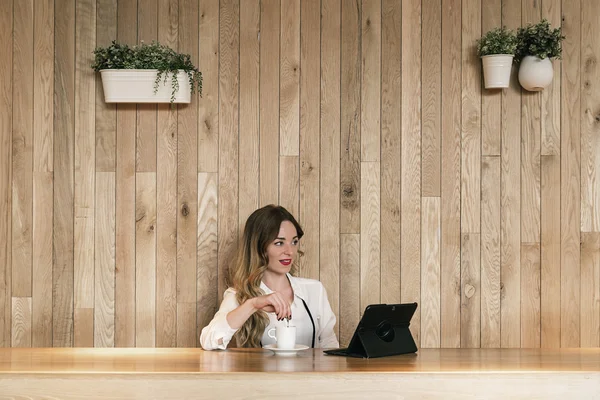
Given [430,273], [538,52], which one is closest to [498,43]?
[538,52]

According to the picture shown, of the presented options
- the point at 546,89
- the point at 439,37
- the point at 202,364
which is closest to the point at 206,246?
the point at 202,364

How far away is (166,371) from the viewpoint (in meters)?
2.35

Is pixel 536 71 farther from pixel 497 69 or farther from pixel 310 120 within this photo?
pixel 310 120

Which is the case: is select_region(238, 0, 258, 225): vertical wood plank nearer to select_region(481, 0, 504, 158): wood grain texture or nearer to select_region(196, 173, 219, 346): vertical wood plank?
select_region(196, 173, 219, 346): vertical wood plank

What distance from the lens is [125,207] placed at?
3578mm

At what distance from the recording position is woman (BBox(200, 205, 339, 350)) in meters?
3.28

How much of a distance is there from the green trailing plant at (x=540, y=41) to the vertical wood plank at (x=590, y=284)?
846 millimetres

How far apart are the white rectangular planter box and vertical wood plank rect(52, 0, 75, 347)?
9.7 inches

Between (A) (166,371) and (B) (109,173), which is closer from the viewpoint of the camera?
(A) (166,371)

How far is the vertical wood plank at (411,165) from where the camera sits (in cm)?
360

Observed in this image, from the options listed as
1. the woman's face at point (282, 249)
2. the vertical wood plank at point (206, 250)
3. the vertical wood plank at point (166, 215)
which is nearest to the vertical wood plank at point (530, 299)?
the woman's face at point (282, 249)

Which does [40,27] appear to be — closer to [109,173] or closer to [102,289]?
[109,173]

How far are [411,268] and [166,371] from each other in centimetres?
156

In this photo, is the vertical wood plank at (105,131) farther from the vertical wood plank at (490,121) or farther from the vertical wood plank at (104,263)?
the vertical wood plank at (490,121)
